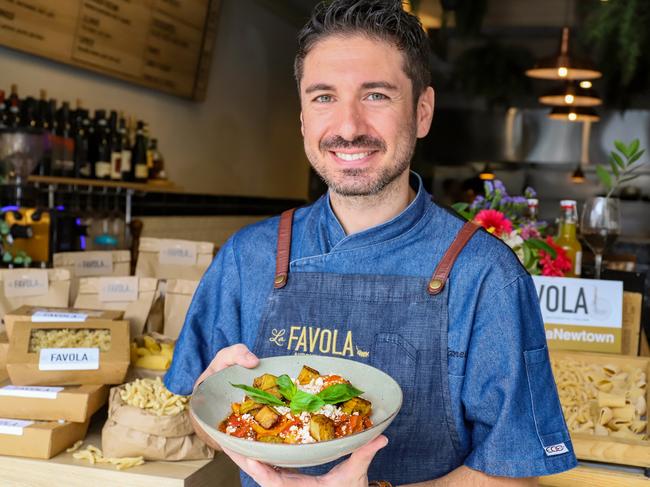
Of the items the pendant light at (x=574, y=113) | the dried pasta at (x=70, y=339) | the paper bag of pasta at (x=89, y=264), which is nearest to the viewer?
the dried pasta at (x=70, y=339)

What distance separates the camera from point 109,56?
4.52 metres

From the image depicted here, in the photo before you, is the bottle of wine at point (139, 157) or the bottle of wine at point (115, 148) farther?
the bottle of wine at point (139, 157)

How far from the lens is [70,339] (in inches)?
86.0

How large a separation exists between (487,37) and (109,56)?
3568mm

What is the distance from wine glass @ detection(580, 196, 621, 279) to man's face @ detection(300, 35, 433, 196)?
163cm

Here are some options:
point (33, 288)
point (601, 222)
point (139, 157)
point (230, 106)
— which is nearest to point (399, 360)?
point (33, 288)

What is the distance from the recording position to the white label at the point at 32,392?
204cm

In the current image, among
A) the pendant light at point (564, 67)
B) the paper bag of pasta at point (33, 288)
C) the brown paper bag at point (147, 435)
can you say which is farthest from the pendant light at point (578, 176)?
the brown paper bag at point (147, 435)

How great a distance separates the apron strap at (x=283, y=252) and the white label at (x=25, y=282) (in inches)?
50.1

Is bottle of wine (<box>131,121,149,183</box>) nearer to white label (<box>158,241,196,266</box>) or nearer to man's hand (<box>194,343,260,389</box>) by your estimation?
white label (<box>158,241,196,266</box>)

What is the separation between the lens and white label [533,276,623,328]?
2441 mm

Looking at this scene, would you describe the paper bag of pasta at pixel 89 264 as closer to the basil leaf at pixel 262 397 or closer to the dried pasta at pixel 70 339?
the dried pasta at pixel 70 339

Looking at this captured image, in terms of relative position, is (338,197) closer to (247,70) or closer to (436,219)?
(436,219)

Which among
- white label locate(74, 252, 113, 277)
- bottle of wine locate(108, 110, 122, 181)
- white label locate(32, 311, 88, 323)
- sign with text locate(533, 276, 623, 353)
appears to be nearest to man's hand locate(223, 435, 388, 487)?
white label locate(32, 311, 88, 323)
